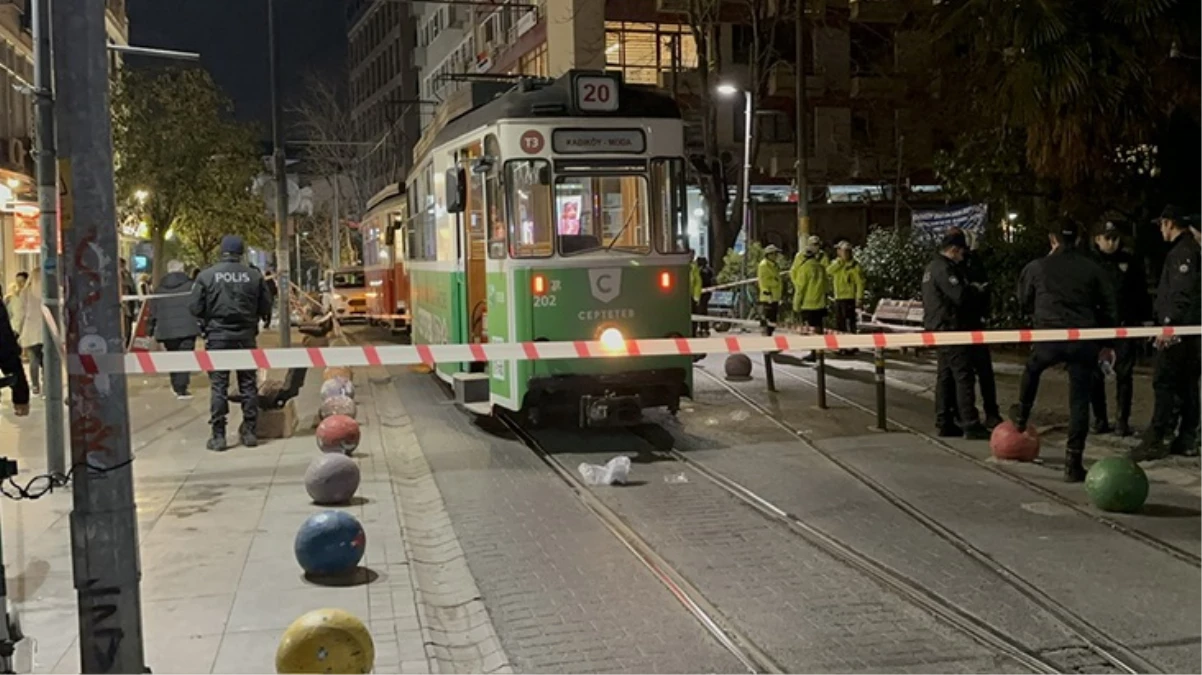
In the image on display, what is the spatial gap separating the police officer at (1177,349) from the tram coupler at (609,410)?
Answer: 452cm

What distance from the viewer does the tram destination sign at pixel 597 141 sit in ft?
37.2

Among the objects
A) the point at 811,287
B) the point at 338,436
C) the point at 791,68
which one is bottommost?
the point at 338,436

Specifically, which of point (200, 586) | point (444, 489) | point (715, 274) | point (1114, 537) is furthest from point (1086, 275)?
point (715, 274)

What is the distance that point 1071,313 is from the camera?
984 centimetres

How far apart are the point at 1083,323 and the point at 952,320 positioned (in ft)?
5.95

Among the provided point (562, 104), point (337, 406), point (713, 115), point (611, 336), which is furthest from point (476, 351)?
point (713, 115)

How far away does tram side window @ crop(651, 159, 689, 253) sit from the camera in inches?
459

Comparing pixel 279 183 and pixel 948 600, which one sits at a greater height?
pixel 279 183

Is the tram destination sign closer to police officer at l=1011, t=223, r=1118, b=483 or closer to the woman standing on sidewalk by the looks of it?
police officer at l=1011, t=223, r=1118, b=483

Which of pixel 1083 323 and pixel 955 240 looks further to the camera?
pixel 955 240

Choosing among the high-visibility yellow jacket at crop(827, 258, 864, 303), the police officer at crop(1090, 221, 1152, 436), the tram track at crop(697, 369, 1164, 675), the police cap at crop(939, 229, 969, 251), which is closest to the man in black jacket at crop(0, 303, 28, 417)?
the tram track at crop(697, 369, 1164, 675)

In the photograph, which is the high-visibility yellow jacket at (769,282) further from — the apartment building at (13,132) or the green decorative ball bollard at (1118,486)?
the apartment building at (13,132)

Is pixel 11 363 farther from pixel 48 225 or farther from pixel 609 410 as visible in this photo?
pixel 609 410

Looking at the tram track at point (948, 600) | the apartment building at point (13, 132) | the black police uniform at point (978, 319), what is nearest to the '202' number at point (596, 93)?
the tram track at point (948, 600)
